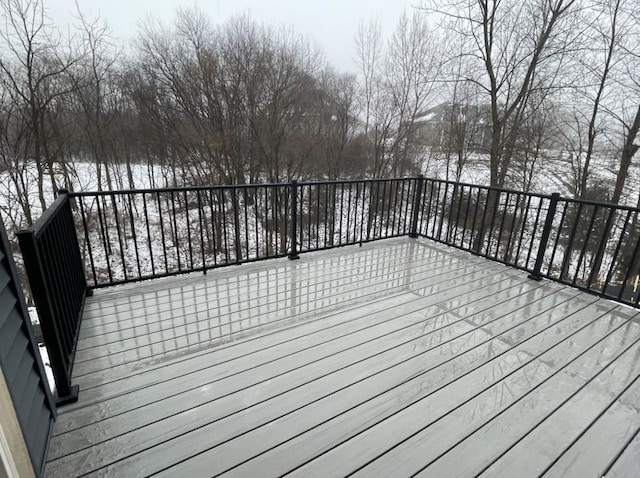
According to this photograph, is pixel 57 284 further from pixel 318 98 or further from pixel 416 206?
pixel 318 98

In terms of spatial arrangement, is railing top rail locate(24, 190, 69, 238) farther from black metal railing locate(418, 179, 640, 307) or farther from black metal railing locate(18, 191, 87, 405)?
black metal railing locate(418, 179, 640, 307)

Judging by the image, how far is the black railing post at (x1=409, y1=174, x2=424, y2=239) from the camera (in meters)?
4.07

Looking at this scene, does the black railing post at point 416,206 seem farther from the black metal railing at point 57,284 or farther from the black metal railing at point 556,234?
the black metal railing at point 57,284

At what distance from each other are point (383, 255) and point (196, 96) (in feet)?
26.1

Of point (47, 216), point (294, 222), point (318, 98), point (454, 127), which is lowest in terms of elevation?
point (294, 222)

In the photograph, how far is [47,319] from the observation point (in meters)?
1.46

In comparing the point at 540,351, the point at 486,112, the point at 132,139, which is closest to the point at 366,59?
the point at 486,112

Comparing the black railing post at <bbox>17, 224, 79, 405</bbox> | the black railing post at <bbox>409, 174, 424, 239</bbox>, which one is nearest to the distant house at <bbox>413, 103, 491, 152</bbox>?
the black railing post at <bbox>409, 174, 424, 239</bbox>

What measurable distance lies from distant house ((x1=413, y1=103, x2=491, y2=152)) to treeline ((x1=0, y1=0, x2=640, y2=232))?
4 centimetres

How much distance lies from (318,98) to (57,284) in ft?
32.2

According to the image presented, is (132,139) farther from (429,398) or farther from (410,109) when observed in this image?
(429,398)

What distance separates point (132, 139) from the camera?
35.6ft

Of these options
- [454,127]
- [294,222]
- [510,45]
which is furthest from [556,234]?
[454,127]

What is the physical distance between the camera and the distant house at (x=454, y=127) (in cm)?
881
